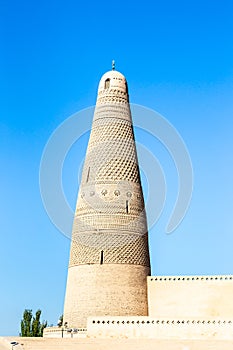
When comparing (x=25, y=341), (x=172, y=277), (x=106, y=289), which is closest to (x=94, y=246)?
(x=106, y=289)

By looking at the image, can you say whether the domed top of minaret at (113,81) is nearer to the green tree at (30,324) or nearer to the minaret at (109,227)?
the minaret at (109,227)

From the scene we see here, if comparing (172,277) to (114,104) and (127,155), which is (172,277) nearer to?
(127,155)

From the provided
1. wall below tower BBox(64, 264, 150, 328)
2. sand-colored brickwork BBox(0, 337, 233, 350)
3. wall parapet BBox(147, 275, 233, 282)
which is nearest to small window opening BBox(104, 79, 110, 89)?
wall below tower BBox(64, 264, 150, 328)

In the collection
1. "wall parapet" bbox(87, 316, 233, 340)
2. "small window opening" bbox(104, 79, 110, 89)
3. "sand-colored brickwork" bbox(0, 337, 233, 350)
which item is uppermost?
"small window opening" bbox(104, 79, 110, 89)

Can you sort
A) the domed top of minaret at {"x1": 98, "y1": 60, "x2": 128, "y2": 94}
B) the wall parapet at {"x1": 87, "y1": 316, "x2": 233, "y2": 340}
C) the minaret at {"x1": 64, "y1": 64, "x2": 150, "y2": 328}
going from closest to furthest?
the wall parapet at {"x1": 87, "y1": 316, "x2": 233, "y2": 340}, the minaret at {"x1": 64, "y1": 64, "x2": 150, "y2": 328}, the domed top of minaret at {"x1": 98, "y1": 60, "x2": 128, "y2": 94}

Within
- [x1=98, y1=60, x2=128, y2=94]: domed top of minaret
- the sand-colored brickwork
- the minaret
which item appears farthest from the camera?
[x1=98, y1=60, x2=128, y2=94]: domed top of minaret

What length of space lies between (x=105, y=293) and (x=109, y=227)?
5.62ft

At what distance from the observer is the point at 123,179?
16562mm

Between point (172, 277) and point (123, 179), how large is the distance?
9.40 feet

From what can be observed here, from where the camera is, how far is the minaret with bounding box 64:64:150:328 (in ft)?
50.9

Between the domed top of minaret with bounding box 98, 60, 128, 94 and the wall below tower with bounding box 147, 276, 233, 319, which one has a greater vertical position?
the domed top of minaret with bounding box 98, 60, 128, 94

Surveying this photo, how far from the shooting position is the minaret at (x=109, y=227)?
1551cm

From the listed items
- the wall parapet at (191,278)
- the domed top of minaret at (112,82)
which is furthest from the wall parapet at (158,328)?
the domed top of minaret at (112,82)

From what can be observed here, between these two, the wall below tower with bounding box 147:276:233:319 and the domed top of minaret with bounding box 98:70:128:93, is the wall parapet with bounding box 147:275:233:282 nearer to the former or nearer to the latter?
the wall below tower with bounding box 147:276:233:319
